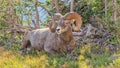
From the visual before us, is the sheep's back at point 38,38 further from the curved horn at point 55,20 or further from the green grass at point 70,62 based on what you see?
the green grass at point 70,62

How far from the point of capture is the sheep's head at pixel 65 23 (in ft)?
35.6

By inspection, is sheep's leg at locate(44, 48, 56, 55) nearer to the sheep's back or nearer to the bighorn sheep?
the bighorn sheep

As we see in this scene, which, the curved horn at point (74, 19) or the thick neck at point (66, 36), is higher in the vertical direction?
the curved horn at point (74, 19)

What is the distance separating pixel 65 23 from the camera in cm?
1099

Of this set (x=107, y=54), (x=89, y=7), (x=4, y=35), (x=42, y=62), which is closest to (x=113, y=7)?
(x=89, y=7)

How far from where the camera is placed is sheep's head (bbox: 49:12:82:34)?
10.8 metres

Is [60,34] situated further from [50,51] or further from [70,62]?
[70,62]

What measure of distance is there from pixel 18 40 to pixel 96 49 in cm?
539

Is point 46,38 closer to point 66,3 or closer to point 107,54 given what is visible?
point 107,54

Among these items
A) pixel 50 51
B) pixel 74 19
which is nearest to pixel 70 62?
pixel 50 51

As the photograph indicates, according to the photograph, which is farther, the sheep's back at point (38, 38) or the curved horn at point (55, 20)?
the sheep's back at point (38, 38)

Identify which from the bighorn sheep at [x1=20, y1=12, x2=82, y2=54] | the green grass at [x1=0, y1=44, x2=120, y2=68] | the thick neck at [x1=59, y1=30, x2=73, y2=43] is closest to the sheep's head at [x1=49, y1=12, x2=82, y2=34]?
the bighorn sheep at [x1=20, y1=12, x2=82, y2=54]

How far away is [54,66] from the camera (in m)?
9.16

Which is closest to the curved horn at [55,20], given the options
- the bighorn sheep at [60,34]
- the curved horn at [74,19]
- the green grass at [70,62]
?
the bighorn sheep at [60,34]
